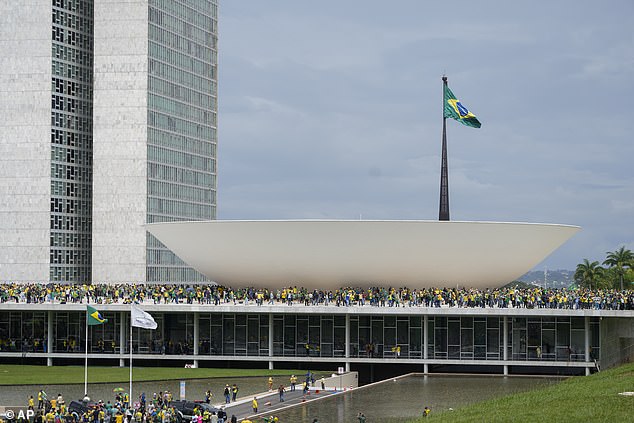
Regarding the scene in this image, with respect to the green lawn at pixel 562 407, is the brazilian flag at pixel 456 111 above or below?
above

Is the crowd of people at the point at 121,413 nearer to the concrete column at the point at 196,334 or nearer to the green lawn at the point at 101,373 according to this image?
the green lawn at the point at 101,373

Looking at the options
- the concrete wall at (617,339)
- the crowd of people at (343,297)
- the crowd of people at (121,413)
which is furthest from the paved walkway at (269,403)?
the concrete wall at (617,339)

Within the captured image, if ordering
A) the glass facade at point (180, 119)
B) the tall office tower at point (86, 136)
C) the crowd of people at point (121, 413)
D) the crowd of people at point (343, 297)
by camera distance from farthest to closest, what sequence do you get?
the glass facade at point (180, 119) < the tall office tower at point (86, 136) < the crowd of people at point (343, 297) < the crowd of people at point (121, 413)

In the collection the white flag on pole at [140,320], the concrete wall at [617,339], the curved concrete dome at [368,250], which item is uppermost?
the curved concrete dome at [368,250]

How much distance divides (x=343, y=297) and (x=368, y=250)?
3.23 metres

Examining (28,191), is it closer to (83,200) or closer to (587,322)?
(83,200)

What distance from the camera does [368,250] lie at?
58594mm

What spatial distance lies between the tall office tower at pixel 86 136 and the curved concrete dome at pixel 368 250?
35.7m

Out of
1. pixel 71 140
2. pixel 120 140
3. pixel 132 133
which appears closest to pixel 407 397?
pixel 132 133

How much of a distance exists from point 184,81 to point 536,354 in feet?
187

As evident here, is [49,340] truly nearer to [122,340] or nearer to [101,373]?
[122,340]

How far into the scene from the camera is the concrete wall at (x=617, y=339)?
55344mm

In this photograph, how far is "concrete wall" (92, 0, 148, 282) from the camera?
96750 mm

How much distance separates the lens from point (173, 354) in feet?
191
